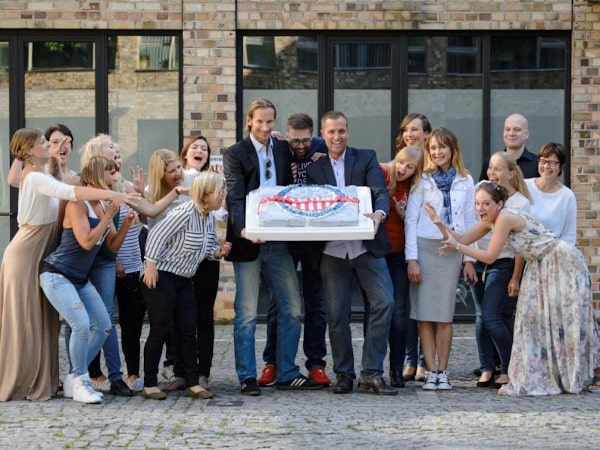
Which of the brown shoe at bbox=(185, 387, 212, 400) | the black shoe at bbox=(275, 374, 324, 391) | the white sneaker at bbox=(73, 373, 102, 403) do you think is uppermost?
the white sneaker at bbox=(73, 373, 102, 403)

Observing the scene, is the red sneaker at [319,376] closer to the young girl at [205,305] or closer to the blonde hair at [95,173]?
the young girl at [205,305]

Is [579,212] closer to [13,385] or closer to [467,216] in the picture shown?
[467,216]

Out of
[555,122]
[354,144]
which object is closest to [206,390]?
[354,144]

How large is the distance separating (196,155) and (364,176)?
128cm

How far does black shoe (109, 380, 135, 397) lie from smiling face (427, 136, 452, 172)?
2.68m

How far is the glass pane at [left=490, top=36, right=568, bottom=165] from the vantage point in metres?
13.6

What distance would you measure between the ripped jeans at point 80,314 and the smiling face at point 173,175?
3.04 feet

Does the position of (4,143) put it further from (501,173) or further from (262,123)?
(501,173)

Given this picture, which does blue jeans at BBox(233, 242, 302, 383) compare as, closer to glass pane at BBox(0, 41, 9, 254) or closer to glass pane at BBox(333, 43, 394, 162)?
glass pane at BBox(333, 43, 394, 162)

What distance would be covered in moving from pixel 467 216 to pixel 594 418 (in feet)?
6.61

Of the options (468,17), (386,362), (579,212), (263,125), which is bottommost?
(386,362)

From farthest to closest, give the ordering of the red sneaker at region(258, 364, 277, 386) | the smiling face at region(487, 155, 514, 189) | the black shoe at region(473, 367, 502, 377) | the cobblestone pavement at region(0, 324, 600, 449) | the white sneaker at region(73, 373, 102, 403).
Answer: the black shoe at region(473, 367, 502, 377), the red sneaker at region(258, 364, 277, 386), the smiling face at region(487, 155, 514, 189), the white sneaker at region(73, 373, 102, 403), the cobblestone pavement at region(0, 324, 600, 449)

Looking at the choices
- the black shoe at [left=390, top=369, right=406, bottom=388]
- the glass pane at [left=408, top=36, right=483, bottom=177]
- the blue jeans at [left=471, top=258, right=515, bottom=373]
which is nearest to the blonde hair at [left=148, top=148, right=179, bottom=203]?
the black shoe at [left=390, top=369, right=406, bottom=388]

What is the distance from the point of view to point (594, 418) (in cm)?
834
